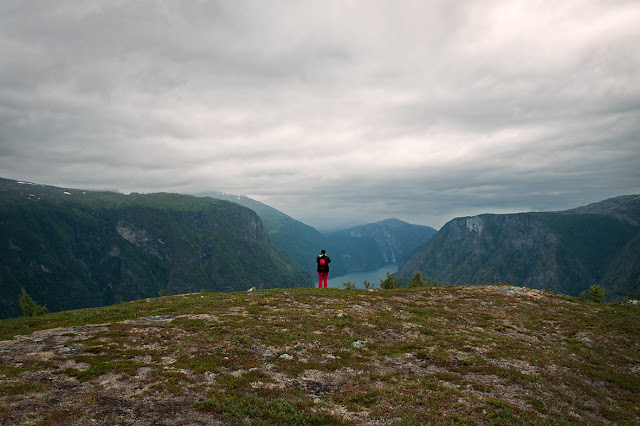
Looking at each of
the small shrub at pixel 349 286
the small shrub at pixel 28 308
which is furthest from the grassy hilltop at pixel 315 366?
the small shrub at pixel 28 308

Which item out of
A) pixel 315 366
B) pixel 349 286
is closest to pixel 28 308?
pixel 349 286

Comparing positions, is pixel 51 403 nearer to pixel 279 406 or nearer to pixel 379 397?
pixel 279 406

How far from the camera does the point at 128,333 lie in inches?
905

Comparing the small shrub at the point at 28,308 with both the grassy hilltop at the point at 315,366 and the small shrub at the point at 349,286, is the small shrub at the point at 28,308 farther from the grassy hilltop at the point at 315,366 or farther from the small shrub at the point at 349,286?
the small shrub at the point at 349,286

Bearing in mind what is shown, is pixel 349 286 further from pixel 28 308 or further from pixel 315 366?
pixel 28 308

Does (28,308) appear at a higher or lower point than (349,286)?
lower

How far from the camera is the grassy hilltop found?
1420cm

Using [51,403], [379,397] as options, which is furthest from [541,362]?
[51,403]

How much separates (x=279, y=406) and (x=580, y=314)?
114ft

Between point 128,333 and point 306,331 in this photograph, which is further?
point 306,331

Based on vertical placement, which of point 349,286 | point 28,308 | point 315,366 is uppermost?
point 315,366

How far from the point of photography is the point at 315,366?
1955 centimetres

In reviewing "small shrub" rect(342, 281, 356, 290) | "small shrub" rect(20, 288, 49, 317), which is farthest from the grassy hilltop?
"small shrub" rect(20, 288, 49, 317)

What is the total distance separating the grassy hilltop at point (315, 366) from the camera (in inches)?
559
